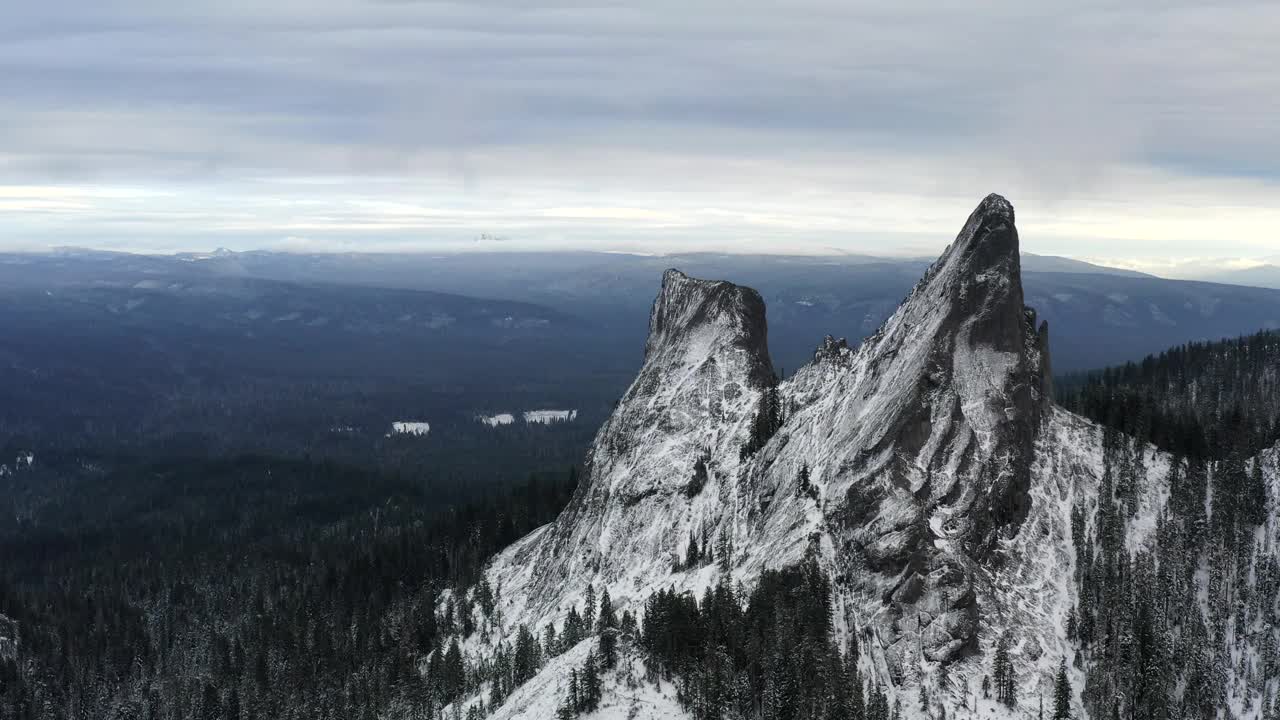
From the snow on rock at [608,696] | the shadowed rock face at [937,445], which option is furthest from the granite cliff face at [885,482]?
the snow on rock at [608,696]

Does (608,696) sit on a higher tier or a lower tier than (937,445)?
lower

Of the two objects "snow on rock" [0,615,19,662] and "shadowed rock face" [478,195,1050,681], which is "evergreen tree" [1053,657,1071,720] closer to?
"shadowed rock face" [478,195,1050,681]

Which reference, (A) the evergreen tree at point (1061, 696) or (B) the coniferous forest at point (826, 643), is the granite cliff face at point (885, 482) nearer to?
(A) the evergreen tree at point (1061, 696)

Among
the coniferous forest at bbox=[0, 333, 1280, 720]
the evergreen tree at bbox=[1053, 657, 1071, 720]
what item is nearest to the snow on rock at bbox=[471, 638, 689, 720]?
the coniferous forest at bbox=[0, 333, 1280, 720]

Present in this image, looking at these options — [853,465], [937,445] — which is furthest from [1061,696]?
[853,465]

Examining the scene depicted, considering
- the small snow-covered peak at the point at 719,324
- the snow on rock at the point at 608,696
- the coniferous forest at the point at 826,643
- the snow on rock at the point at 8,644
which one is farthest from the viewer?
the snow on rock at the point at 8,644

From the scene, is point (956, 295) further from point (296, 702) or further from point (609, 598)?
point (296, 702)

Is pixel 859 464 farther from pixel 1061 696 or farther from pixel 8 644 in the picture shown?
pixel 8 644

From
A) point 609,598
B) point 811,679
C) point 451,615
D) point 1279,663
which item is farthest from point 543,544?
point 1279,663
